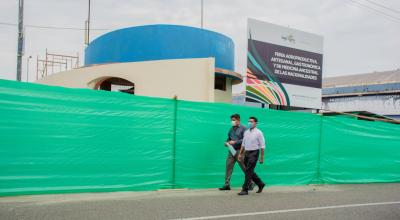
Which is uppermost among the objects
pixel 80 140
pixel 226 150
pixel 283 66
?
pixel 283 66

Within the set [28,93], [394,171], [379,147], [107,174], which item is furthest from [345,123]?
[28,93]

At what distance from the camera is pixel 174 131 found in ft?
28.8

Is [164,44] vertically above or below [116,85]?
above

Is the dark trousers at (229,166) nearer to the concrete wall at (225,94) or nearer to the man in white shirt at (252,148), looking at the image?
the man in white shirt at (252,148)

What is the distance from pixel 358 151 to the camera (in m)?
11.9

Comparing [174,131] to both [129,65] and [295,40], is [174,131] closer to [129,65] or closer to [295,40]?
[129,65]

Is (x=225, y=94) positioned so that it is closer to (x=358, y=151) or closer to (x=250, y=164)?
(x=358, y=151)

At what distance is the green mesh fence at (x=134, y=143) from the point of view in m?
7.12

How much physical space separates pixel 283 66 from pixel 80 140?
12.1 metres

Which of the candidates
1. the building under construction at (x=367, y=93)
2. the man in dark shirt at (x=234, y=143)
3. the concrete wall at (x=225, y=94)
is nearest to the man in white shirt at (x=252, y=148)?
the man in dark shirt at (x=234, y=143)

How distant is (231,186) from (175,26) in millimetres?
10111

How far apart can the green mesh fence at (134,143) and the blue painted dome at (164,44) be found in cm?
838

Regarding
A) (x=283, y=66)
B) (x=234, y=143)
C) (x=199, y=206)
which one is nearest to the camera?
(x=199, y=206)

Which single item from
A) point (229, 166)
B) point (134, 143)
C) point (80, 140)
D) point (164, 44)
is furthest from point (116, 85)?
point (80, 140)
